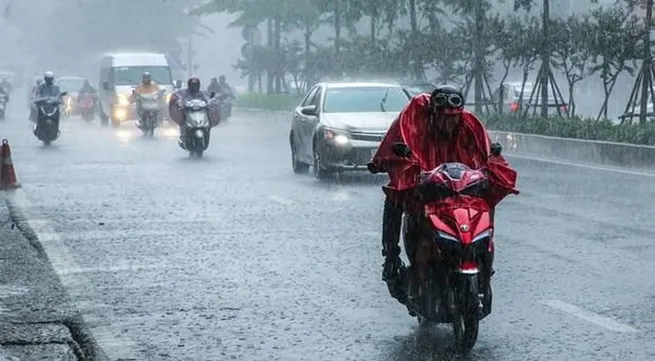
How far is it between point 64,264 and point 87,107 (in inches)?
1662

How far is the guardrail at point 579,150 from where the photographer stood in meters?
24.0

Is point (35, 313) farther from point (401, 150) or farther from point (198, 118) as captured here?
point (198, 118)

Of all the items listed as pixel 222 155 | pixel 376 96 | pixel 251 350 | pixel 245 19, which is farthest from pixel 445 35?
pixel 251 350

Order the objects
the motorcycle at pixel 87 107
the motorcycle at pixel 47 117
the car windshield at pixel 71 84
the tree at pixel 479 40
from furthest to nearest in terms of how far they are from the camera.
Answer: the car windshield at pixel 71 84 < the motorcycle at pixel 87 107 < the tree at pixel 479 40 < the motorcycle at pixel 47 117

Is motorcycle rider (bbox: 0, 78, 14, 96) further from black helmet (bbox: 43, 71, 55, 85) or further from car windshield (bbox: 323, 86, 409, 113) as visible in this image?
car windshield (bbox: 323, 86, 409, 113)

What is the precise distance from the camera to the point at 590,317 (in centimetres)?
966

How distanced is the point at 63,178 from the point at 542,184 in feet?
23.1

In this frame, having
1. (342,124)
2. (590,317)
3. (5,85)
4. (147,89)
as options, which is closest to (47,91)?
(147,89)

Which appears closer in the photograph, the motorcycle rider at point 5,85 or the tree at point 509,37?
the tree at point 509,37

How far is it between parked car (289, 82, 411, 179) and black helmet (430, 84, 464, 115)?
524 inches

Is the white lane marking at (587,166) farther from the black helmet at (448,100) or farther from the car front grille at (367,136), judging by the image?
the black helmet at (448,100)

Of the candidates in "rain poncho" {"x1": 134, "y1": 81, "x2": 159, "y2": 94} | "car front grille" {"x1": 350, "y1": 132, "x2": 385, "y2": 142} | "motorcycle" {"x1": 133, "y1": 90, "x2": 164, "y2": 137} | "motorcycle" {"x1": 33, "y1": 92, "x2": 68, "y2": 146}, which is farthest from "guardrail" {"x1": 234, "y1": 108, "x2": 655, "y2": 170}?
"rain poncho" {"x1": 134, "y1": 81, "x2": 159, "y2": 94}

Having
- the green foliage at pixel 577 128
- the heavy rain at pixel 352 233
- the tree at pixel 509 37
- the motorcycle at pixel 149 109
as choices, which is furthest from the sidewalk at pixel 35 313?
the motorcycle at pixel 149 109

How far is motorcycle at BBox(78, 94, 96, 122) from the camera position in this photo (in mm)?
54156
